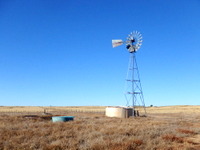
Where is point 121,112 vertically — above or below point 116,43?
below

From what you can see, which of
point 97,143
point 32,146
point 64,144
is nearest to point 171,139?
point 97,143

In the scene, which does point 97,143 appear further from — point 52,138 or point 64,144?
point 52,138

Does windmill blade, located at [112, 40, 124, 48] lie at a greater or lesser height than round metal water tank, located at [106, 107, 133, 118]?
greater

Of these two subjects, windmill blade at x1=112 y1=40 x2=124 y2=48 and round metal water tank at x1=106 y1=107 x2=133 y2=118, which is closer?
round metal water tank at x1=106 y1=107 x2=133 y2=118

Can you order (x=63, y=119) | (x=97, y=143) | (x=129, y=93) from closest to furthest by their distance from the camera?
1. (x=97, y=143)
2. (x=63, y=119)
3. (x=129, y=93)

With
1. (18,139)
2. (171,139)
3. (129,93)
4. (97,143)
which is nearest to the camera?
(97,143)

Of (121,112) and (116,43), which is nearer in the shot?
(121,112)

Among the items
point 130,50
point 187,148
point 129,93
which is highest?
point 130,50

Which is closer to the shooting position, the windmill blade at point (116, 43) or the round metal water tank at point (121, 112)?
the round metal water tank at point (121, 112)

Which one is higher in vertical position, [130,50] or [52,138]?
[130,50]

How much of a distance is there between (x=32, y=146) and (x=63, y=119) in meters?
14.8

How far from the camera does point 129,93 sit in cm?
3859

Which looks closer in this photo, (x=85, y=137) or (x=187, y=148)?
(x=187, y=148)

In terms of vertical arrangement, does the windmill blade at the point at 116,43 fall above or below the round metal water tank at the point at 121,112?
above
